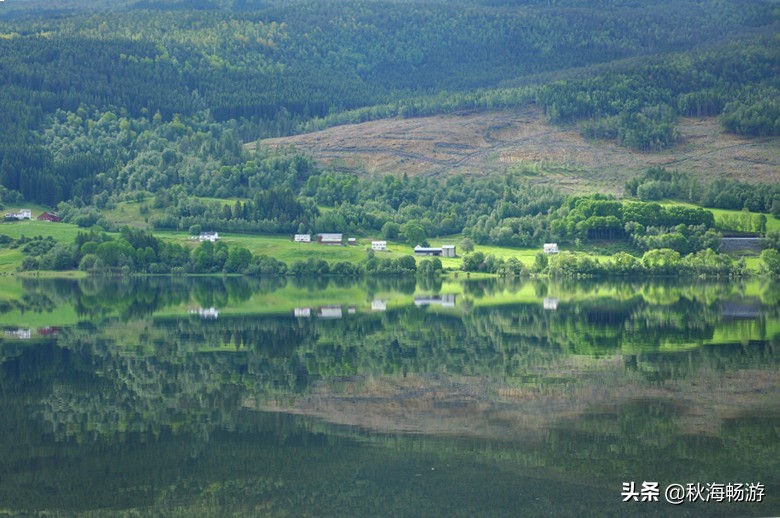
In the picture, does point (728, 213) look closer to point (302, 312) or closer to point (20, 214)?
point (302, 312)

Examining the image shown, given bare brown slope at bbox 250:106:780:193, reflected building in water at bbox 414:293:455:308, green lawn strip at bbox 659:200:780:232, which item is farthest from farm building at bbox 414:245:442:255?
reflected building in water at bbox 414:293:455:308

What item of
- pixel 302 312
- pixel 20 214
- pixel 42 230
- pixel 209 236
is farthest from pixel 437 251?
pixel 302 312

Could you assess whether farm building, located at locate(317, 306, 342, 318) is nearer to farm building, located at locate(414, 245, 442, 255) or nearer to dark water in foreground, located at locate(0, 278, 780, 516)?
dark water in foreground, located at locate(0, 278, 780, 516)

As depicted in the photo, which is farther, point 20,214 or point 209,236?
point 20,214

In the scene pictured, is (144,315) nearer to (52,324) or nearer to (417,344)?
(52,324)

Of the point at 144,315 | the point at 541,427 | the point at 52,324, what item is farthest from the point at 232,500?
the point at 144,315

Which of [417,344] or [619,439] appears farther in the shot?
[417,344]
